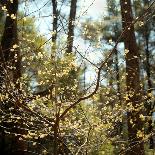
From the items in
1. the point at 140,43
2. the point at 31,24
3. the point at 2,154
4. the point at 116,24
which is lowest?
the point at 2,154

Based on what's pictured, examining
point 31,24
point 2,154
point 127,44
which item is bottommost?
point 2,154

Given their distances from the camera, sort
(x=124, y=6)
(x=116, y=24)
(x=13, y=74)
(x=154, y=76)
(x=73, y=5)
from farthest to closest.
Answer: (x=116, y=24), (x=154, y=76), (x=73, y=5), (x=124, y=6), (x=13, y=74)

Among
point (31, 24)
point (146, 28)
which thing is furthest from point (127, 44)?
point (146, 28)

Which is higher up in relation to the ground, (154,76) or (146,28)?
(146,28)

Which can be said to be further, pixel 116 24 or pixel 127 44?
pixel 116 24

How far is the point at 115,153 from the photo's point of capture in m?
7.56

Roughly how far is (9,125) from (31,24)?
4.29 meters

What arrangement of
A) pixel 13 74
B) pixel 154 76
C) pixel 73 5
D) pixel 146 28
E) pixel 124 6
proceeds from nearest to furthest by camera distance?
pixel 13 74, pixel 124 6, pixel 73 5, pixel 154 76, pixel 146 28

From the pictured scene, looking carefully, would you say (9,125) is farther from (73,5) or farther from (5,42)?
(73,5)

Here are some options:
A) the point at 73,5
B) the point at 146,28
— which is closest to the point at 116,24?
the point at 146,28

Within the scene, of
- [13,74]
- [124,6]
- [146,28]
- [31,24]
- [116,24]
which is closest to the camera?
[13,74]

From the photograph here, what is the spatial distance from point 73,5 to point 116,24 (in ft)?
17.2

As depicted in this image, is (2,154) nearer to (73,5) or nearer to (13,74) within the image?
(13,74)

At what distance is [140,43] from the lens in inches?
732
